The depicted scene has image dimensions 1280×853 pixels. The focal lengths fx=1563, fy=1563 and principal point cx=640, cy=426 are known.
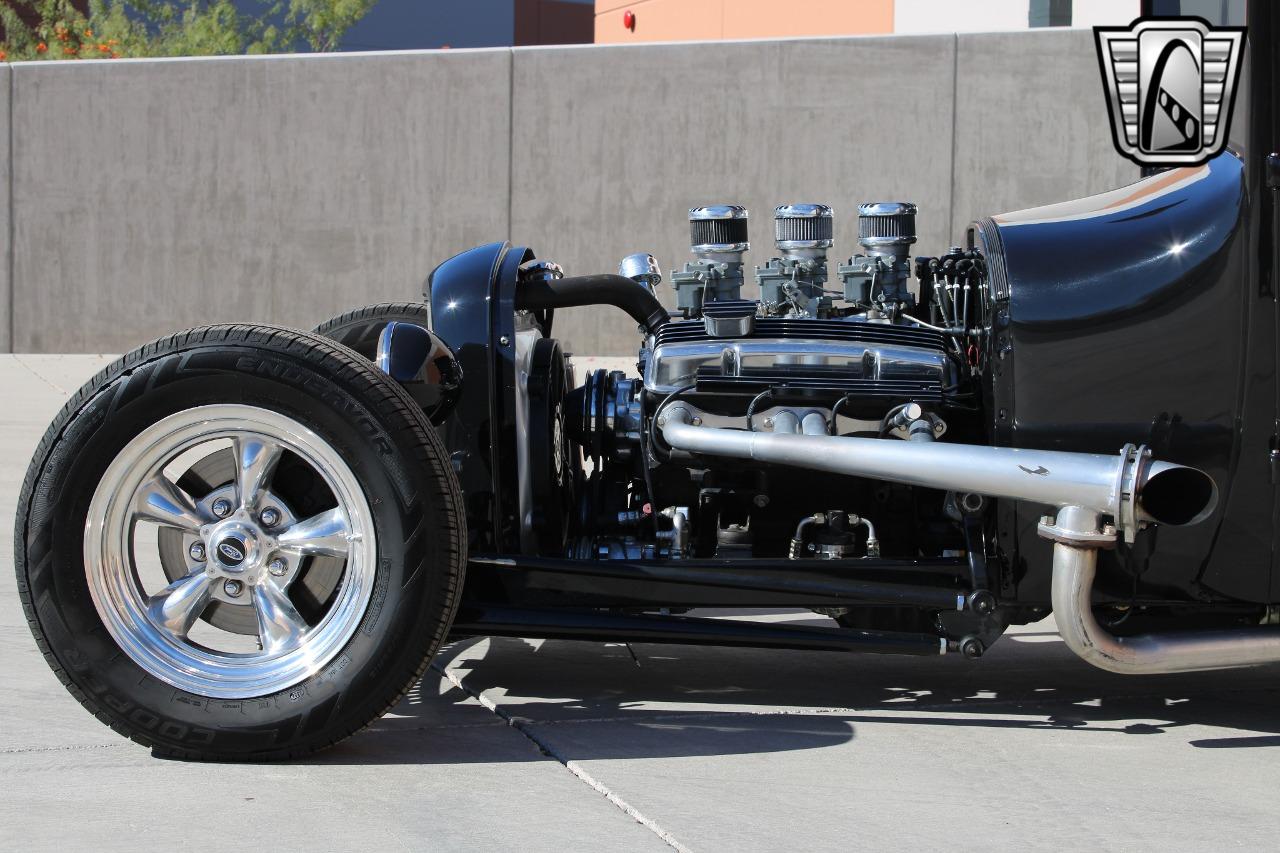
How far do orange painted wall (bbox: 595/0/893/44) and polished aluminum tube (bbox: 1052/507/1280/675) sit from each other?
13.4 meters

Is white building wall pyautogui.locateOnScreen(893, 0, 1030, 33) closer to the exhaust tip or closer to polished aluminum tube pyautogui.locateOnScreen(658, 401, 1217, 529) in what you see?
polished aluminum tube pyautogui.locateOnScreen(658, 401, 1217, 529)

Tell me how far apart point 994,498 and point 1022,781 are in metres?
0.70

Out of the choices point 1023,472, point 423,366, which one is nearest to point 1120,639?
point 1023,472

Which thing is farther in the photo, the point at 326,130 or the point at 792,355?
the point at 326,130

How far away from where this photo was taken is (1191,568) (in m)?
3.65

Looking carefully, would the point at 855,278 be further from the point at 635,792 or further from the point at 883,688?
the point at 635,792

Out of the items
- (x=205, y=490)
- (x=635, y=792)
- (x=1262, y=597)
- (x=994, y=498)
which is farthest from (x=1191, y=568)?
(x=205, y=490)

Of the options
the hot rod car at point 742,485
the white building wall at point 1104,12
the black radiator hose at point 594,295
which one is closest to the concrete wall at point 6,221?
the white building wall at point 1104,12

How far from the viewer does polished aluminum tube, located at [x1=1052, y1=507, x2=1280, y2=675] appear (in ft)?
11.1

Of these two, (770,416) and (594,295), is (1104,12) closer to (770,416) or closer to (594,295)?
(594,295)

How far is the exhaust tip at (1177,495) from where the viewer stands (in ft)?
10.9

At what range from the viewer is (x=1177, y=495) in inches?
133

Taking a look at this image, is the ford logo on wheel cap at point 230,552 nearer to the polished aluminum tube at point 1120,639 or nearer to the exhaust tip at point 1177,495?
the polished aluminum tube at point 1120,639

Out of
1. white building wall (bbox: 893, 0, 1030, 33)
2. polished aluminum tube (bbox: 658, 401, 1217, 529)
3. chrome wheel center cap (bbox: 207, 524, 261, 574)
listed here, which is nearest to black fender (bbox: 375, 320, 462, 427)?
chrome wheel center cap (bbox: 207, 524, 261, 574)
